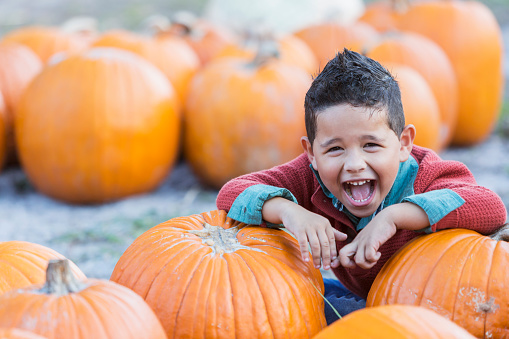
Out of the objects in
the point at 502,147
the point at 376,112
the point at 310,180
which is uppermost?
the point at 376,112

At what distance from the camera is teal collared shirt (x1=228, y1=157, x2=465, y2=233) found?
202cm

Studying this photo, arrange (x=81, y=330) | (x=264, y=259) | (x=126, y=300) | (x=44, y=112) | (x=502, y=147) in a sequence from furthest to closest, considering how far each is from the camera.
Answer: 1. (x=502, y=147)
2. (x=44, y=112)
3. (x=264, y=259)
4. (x=126, y=300)
5. (x=81, y=330)

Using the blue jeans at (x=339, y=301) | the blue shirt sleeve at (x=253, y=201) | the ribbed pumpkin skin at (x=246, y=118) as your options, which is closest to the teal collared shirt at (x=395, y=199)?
the blue shirt sleeve at (x=253, y=201)

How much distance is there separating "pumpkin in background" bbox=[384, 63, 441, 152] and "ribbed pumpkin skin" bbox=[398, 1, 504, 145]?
1022 mm

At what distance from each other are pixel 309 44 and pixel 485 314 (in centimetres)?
488

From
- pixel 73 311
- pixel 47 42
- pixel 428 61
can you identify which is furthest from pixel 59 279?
pixel 47 42

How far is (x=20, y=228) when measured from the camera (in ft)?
13.4

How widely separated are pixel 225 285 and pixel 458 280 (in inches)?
29.5

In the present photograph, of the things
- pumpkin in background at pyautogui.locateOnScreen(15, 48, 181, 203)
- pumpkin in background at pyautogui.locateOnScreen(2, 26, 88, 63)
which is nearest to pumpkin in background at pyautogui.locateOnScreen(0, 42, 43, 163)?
pumpkin in background at pyautogui.locateOnScreen(15, 48, 181, 203)

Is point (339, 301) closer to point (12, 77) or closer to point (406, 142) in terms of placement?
point (406, 142)

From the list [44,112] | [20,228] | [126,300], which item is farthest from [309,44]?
[126,300]

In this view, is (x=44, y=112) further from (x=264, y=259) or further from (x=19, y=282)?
(x=264, y=259)

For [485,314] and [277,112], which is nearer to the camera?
[485,314]

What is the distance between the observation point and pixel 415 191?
7.45 feet
